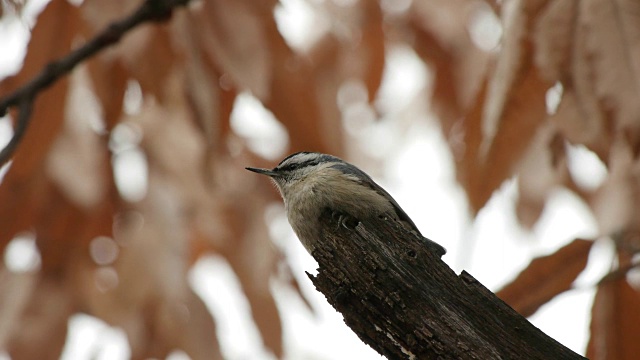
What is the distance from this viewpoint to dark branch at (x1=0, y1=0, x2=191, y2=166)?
3396mm

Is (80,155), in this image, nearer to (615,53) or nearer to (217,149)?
(217,149)

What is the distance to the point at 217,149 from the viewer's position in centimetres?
345

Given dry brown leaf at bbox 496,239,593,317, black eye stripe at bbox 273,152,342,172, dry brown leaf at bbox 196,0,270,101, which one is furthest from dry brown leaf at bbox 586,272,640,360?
black eye stripe at bbox 273,152,342,172

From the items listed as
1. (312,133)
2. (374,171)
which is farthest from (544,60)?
(374,171)

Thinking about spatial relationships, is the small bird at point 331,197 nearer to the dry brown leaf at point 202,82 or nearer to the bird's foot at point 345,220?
the bird's foot at point 345,220

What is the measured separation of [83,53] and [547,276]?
2.04m

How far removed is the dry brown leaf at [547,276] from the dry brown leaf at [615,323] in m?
0.11

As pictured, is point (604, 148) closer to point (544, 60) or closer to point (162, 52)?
point (544, 60)

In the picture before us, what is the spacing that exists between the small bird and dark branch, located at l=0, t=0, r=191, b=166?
890 millimetres

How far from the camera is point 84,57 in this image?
3490 mm

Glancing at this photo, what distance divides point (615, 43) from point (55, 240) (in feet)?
8.26

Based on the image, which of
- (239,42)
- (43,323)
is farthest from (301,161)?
(43,323)

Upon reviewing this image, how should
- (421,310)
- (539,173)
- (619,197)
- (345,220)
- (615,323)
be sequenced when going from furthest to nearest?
1. (539,173)
2. (619,197)
3. (345,220)
4. (615,323)
5. (421,310)

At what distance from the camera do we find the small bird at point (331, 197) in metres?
3.24
